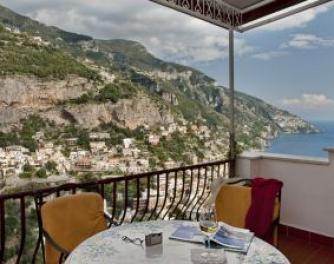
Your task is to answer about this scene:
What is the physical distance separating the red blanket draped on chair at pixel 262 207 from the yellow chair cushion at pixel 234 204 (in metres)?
0.05

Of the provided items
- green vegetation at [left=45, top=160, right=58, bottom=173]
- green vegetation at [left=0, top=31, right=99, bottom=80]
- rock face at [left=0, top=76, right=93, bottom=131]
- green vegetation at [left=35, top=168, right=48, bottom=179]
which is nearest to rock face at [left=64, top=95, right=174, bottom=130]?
rock face at [left=0, top=76, right=93, bottom=131]

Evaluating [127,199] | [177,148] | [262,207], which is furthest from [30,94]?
[262,207]

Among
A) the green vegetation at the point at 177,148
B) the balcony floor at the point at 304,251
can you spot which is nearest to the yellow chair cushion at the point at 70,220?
the green vegetation at the point at 177,148

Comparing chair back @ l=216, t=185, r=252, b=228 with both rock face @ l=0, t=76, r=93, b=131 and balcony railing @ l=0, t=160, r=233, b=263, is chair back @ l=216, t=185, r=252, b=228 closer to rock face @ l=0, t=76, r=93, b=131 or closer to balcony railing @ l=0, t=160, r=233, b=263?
balcony railing @ l=0, t=160, r=233, b=263

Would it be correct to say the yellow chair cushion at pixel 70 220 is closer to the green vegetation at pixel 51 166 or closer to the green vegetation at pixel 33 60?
the green vegetation at pixel 51 166

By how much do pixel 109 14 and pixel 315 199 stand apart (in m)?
2.95

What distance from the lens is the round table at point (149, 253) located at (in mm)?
1456

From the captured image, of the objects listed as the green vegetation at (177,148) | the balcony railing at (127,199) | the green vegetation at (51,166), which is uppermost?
the green vegetation at (177,148)

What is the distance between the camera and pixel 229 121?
420 centimetres

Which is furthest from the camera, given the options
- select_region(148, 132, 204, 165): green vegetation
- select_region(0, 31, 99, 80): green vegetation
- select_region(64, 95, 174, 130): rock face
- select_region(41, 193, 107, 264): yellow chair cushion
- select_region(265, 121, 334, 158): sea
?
select_region(265, 121, 334, 158): sea

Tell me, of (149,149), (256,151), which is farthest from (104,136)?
(256,151)

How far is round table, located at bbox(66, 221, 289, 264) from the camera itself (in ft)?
4.78

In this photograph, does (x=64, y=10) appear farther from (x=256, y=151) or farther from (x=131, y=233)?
(x=256, y=151)

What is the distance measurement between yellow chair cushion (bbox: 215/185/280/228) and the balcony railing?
0.26m
